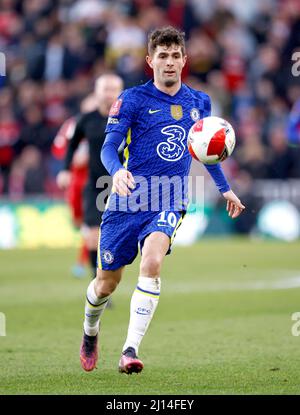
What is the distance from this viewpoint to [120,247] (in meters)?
7.39

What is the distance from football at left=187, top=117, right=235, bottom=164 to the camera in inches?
287

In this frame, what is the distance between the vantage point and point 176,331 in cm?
975

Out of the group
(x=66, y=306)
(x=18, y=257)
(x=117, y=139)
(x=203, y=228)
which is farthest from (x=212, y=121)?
(x=203, y=228)

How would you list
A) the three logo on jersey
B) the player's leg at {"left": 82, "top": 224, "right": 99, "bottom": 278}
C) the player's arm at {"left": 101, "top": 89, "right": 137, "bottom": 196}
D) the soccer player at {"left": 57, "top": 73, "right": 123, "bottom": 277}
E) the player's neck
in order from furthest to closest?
the player's leg at {"left": 82, "top": 224, "right": 99, "bottom": 278} < the soccer player at {"left": 57, "top": 73, "right": 123, "bottom": 277} < the player's neck < the three logo on jersey < the player's arm at {"left": 101, "top": 89, "right": 137, "bottom": 196}

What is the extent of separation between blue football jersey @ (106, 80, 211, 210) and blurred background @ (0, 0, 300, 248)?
488 inches

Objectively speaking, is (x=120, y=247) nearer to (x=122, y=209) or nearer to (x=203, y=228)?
(x=122, y=209)

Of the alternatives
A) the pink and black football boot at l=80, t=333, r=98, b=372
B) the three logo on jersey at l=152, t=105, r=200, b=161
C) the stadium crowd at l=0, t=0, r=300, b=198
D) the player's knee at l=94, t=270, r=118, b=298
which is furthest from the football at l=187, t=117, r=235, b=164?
the stadium crowd at l=0, t=0, r=300, b=198

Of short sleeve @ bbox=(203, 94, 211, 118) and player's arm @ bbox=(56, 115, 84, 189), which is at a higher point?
short sleeve @ bbox=(203, 94, 211, 118)

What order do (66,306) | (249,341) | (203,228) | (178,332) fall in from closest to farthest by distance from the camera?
(249,341) < (178,332) < (66,306) < (203,228)

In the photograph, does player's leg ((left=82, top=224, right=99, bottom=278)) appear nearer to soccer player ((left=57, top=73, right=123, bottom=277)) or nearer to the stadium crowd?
soccer player ((left=57, top=73, right=123, bottom=277))

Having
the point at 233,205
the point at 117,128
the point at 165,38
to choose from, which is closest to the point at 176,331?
the point at 233,205

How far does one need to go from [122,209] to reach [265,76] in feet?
51.4

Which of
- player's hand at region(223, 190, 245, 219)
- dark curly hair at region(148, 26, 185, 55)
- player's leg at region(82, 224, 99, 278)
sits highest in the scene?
dark curly hair at region(148, 26, 185, 55)

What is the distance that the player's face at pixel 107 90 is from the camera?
11688 mm
